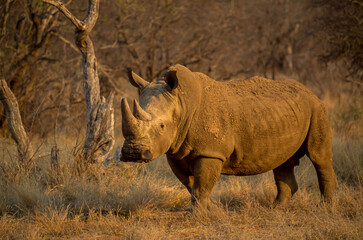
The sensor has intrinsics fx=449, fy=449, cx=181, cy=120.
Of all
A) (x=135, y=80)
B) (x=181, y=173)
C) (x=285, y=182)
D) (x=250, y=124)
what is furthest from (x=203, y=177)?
(x=285, y=182)

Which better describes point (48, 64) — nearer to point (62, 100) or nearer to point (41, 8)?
point (62, 100)

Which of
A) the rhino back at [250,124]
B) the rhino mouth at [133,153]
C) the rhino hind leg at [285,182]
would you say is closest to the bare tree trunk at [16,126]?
the rhino mouth at [133,153]

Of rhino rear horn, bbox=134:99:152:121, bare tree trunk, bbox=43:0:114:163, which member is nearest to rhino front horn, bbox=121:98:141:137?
rhino rear horn, bbox=134:99:152:121

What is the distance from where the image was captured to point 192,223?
187 inches

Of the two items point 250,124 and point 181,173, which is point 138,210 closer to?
point 181,173

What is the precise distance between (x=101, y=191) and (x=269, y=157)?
205 cm

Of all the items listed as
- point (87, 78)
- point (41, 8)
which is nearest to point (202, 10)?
point (41, 8)

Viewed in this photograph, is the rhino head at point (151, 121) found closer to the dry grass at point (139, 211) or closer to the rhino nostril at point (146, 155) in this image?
the rhino nostril at point (146, 155)

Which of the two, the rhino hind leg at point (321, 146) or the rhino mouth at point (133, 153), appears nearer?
the rhino mouth at point (133, 153)

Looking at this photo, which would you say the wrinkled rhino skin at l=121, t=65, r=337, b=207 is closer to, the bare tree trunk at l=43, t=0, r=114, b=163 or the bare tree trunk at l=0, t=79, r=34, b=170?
the bare tree trunk at l=43, t=0, r=114, b=163

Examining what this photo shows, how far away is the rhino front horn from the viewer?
400cm

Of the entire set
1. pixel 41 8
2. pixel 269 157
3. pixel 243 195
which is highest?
pixel 41 8

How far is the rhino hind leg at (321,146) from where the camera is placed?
542 cm

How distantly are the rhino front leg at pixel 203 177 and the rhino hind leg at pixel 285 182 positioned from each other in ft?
4.32
